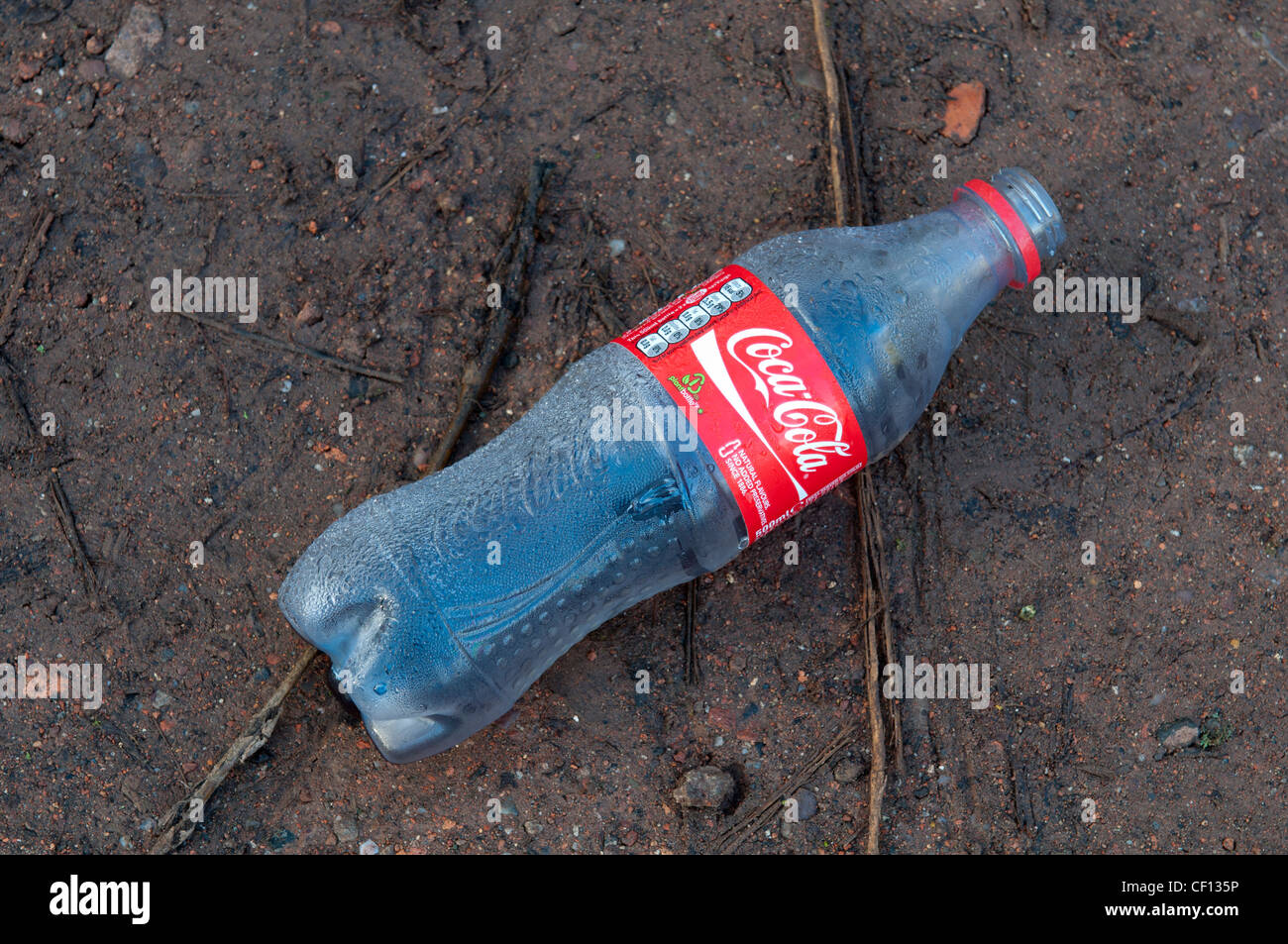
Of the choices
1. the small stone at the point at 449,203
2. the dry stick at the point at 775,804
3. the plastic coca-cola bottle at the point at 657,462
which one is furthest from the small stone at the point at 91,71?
the dry stick at the point at 775,804

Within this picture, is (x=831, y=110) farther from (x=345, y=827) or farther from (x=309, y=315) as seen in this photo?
(x=345, y=827)

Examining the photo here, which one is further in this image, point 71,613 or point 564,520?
point 71,613

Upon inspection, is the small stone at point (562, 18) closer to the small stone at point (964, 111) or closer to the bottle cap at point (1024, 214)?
the small stone at point (964, 111)

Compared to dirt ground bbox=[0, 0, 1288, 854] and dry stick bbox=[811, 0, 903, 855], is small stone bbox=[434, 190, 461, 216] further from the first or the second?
dry stick bbox=[811, 0, 903, 855]

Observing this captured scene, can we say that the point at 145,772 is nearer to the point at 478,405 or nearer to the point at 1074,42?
the point at 478,405

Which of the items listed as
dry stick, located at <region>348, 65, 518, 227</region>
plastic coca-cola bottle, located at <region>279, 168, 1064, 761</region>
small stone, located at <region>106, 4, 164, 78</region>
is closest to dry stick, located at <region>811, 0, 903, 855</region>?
plastic coca-cola bottle, located at <region>279, 168, 1064, 761</region>

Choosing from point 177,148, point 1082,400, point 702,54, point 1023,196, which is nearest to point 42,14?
point 177,148

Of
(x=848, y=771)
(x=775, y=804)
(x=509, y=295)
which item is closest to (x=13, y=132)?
(x=509, y=295)
